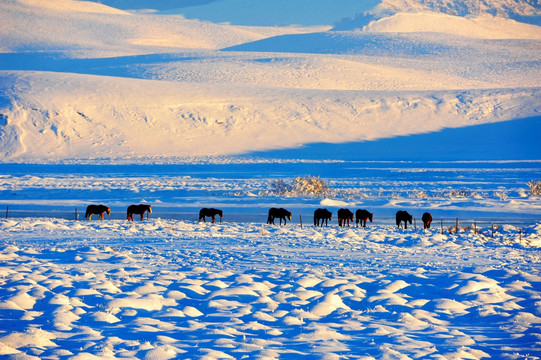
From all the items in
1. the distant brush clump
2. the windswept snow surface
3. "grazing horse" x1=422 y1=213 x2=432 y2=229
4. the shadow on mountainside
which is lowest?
the windswept snow surface

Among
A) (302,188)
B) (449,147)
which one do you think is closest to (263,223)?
(302,188)

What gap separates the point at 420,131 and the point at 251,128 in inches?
617

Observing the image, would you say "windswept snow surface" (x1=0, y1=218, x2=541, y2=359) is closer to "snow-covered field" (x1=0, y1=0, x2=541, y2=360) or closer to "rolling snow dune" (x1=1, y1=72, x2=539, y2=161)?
"snow-covered field" (x1=0, y1=0, x2=541, y2=360)

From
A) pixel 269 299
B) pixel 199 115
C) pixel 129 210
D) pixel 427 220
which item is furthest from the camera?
pixel 199 115

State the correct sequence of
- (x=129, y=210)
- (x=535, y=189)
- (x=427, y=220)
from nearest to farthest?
(x=427, y=220) → (x=129, y=210) → (x=535, y=189)

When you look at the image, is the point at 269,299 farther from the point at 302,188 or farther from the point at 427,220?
the point at 302,188

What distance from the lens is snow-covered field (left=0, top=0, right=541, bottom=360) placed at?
32.7 ft

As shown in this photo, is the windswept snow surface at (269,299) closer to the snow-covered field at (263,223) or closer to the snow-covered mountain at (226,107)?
the snow-covered field at (263,223)

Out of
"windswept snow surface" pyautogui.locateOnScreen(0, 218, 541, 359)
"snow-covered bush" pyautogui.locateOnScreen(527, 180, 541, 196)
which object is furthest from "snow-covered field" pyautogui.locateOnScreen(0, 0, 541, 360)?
"snow-covered bush" pyautogui.locateOnScreen(527, 180, 541, 196)

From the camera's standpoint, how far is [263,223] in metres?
24.5

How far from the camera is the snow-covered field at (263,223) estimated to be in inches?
392

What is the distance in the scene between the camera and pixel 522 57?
132 m

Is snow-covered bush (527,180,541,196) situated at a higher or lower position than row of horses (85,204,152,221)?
higher

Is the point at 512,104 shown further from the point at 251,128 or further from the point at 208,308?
the point at 208,308
